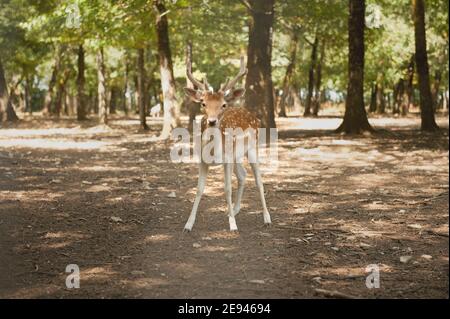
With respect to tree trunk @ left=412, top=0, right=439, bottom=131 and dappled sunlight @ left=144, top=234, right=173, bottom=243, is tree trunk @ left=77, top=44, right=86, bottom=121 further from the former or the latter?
dappled sunlight @ left=144, top=234, right=173, bottom=243

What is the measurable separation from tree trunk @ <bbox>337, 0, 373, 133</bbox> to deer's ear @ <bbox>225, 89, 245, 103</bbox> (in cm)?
1266

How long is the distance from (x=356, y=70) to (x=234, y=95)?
42.8 ft

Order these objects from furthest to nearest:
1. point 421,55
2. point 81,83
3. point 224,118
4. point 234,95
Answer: point 81,83
point 421,55
point 224,118
point 234,95

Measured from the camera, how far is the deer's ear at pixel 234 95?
7129mm

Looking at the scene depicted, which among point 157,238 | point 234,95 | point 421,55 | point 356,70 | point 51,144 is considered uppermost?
point 421,55

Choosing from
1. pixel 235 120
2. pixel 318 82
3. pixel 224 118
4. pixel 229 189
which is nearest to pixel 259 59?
pixel 235 120

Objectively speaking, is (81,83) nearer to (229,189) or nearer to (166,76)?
(166,76)

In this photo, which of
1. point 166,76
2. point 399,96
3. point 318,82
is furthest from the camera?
point 399,96

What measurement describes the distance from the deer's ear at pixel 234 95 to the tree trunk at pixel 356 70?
41.5 ft

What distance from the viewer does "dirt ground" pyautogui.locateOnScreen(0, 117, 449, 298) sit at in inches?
211

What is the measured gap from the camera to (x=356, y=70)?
760 inches

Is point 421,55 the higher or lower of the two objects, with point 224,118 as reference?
higher
